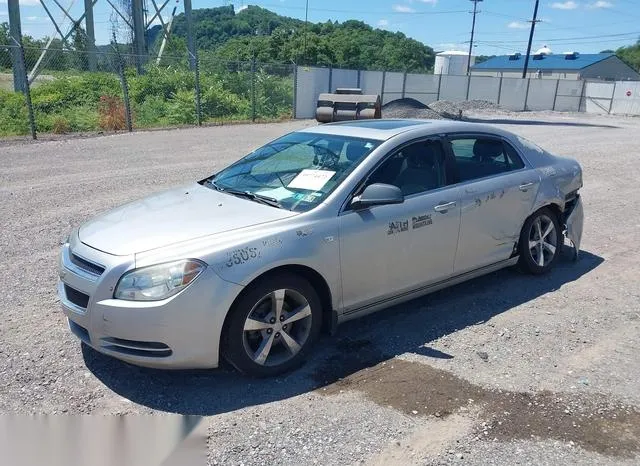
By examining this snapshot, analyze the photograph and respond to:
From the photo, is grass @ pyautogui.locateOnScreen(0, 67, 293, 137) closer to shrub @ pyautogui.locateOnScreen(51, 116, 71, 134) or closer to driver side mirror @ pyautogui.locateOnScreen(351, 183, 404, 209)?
shrub @ pyautogui.locateOnScreen(51, 116, 71, 134)

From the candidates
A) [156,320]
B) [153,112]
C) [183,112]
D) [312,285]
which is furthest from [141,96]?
[156,320]

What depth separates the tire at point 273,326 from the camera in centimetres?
343

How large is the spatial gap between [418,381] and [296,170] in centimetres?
182

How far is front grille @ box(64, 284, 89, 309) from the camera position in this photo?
340cm

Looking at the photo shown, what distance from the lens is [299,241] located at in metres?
3.61

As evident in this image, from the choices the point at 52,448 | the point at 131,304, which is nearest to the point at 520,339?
the point at 131,304

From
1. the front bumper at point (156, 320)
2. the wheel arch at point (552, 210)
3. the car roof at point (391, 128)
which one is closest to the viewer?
the front bumper at point (156, 320)

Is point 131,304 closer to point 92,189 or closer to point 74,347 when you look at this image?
point 74,347

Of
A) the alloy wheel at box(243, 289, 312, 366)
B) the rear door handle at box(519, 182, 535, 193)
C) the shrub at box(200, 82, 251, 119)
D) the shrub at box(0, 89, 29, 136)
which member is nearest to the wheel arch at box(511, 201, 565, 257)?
the rear door handle at box(519, 182, 535, 193)

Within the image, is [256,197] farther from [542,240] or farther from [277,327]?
[542,240]

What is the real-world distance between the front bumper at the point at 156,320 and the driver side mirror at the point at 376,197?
3.67 feet

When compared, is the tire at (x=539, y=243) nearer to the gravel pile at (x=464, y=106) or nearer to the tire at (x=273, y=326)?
the tire at (x=273, y=326)

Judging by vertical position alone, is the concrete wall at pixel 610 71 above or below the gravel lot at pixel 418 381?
above

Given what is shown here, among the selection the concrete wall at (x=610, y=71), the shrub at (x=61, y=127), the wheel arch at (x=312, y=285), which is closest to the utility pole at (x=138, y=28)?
the shrub at (x=61, y=127)
